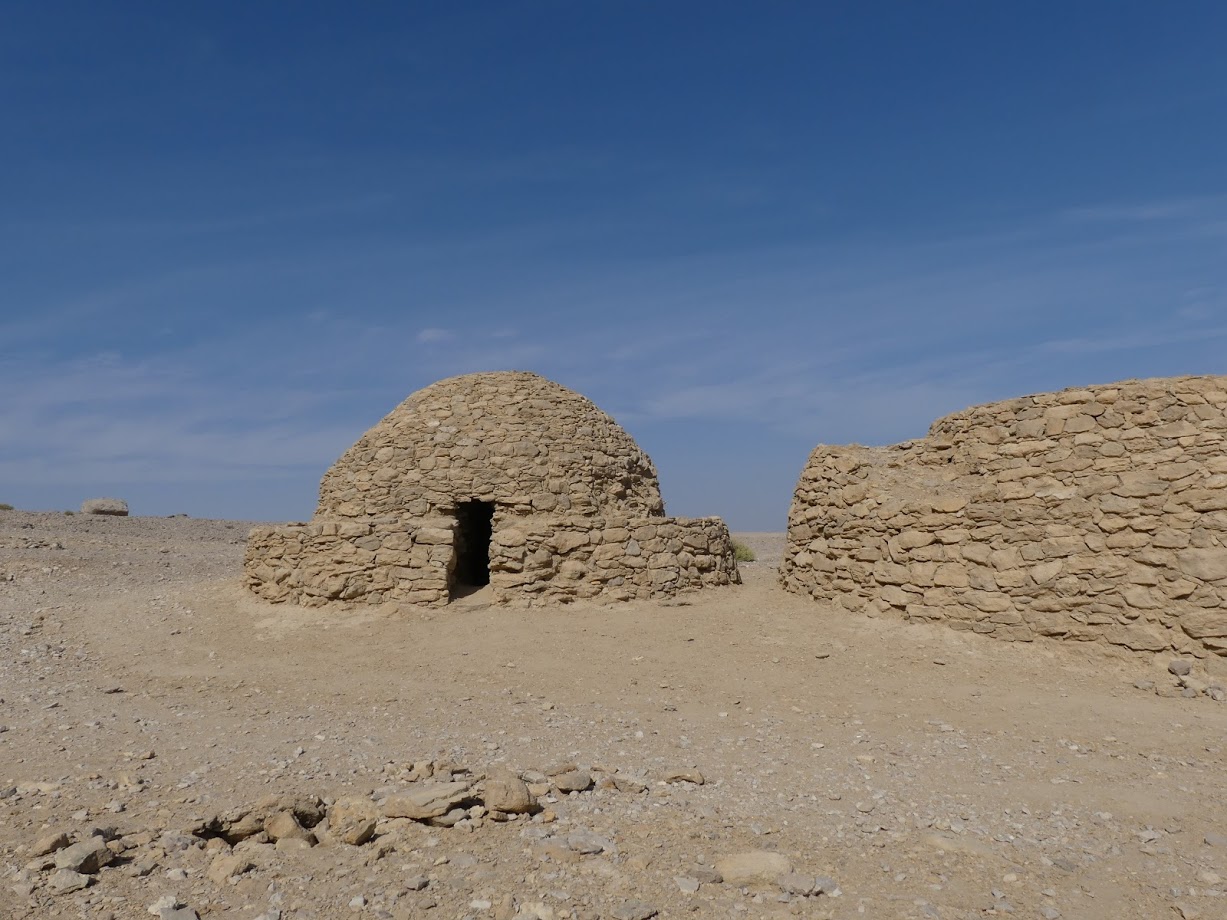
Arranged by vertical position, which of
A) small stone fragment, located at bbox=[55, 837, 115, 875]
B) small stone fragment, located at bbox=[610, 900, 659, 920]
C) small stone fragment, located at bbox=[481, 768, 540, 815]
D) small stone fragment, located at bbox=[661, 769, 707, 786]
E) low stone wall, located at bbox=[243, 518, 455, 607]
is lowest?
small stone fragment, located at bbox=[610, 900, 659, 920]

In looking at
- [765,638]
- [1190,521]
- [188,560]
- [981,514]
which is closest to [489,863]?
[765,638]

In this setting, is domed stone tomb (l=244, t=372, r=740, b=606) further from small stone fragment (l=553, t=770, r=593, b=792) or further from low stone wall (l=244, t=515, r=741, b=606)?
small stone fragment (l=553, t=770, r=593, b=792)

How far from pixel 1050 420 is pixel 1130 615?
2.36 meters

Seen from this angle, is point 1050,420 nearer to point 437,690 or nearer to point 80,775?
point 437,690

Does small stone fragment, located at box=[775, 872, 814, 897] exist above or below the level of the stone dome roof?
below

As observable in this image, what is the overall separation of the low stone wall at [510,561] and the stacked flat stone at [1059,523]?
2.46m

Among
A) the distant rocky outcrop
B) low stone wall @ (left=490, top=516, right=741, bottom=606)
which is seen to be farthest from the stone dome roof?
the distant rocky outcrop

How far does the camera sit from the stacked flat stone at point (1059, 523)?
319 inches

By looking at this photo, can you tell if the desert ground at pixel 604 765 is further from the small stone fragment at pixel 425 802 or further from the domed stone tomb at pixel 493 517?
the domed stone tomb at pixel 493 517

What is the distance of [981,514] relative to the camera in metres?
9.22

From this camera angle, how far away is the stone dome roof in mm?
12094

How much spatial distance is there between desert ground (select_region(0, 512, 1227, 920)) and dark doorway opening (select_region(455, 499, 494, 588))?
2.24 meters

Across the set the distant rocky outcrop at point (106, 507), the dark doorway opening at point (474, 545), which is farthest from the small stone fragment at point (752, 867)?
the distant rocky outcrop at point (106, 507)

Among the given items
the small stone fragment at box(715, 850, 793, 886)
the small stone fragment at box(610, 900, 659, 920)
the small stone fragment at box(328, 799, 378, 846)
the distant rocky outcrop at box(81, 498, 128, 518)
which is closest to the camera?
the small stone fragment at box(610, 900, 659, 920)
